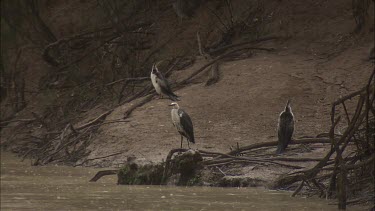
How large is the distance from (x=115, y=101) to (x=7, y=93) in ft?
16.0

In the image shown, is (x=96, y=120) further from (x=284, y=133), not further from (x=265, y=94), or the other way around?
(x=284, y=133)

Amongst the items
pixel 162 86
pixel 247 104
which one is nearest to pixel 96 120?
pixel 162 86

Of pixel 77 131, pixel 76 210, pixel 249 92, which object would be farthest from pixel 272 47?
pixel 76 210

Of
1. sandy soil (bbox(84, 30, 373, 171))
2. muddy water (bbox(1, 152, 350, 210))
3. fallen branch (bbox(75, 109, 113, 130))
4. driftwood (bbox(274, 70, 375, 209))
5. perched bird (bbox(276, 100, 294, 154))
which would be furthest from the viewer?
fallen branch (bbox(75, 109, 113, 130))

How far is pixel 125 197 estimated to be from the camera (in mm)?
12602

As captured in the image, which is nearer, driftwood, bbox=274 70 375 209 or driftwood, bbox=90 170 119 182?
driftwood, bbox=274 70 375 209

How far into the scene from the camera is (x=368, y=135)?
10695 mm

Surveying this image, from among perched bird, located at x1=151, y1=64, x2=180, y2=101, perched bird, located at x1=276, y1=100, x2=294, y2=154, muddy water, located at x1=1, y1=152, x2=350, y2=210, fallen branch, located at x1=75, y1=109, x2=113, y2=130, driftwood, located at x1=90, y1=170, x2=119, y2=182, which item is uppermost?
perched bird, located at x1=151, y1=64, x2=180, y2=101

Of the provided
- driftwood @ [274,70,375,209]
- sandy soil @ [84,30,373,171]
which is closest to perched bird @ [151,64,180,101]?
sandy soil @ [84,30,373,171]

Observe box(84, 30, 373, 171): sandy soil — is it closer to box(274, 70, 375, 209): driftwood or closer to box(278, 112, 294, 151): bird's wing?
box(278, 112, 294, 151): bird's wing

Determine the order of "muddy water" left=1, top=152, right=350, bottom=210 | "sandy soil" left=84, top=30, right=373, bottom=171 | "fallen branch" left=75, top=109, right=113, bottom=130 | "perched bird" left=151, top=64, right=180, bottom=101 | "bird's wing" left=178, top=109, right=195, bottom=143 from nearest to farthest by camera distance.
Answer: "muddy water" left=1, top=152, right=350, bottom=210
"bird's wing" left=178, top=109, right=195, bottom=143
"sandy soil" left=84, top=30, right=373, bottom=171
"perched bird" left=151, top=64, right=180, bottom=101
"fallen branch" left=75, top=109, right=113, bottom=130

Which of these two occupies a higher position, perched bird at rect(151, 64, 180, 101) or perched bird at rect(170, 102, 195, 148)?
perched bird at rect(151, 64, 180, 101)

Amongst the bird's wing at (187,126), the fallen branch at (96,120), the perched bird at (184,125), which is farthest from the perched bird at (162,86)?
the bird's wing at (187,126)

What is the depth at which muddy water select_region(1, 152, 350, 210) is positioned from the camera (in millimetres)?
11555
